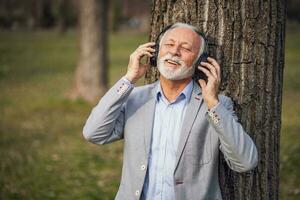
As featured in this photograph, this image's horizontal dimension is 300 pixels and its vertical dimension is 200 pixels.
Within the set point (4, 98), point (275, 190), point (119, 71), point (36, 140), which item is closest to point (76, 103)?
point (4, 98)

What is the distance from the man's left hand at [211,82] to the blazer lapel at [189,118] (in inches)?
A: 4.3

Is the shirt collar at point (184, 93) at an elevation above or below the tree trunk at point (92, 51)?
above

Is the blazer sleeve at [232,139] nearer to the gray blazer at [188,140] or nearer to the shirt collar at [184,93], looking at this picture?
the gray blazer at [188,140]

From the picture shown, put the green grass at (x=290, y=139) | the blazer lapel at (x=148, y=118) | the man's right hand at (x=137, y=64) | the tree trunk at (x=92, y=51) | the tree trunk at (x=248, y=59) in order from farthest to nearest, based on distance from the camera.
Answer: the tree trunk at (x=92, y=51)
the green grass at (x=290, y=139)
the tree trunk at (x=248, y=59)
the man's right hand at (x=137, y=64)
the blazer lapel at (x=148, y=118)

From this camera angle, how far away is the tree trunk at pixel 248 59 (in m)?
3.84

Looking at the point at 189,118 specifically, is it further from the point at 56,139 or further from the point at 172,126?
the point at 56,139

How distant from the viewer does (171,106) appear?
11.8ft

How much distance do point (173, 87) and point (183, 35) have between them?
13.8 inches

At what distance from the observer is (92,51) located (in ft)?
45.2

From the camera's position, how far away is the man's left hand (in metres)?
3.37

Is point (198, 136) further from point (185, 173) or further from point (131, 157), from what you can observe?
point (131, 157)

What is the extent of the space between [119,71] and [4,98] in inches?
287

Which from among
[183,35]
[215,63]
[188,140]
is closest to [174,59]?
[183,35]

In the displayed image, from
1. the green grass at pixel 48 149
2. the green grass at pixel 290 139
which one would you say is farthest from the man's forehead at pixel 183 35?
the green grass at pixel 48 149
